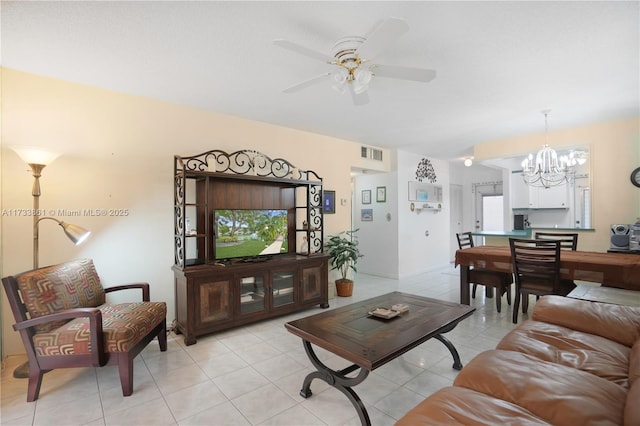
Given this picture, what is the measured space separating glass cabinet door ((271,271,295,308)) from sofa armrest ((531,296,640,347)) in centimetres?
245

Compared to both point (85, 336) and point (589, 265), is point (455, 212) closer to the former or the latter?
point (589, 265)

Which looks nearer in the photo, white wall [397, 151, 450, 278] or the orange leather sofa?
the orange leather sofa

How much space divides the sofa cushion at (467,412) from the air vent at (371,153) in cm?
452

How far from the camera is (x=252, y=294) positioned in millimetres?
3369

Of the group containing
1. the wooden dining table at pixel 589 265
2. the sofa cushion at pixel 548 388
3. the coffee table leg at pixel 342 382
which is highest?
the wooden dining table at pixel 589 265

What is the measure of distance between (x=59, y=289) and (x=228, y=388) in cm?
149

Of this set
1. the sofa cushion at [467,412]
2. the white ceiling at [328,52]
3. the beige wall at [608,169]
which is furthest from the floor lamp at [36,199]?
the beige wall at [608,169]

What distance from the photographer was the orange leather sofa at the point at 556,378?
1157mm

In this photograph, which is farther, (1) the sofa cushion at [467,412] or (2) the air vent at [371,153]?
(2) the air vent at [371,153]

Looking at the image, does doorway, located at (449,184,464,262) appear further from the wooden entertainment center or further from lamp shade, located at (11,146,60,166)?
lamp shade, located at (11,146,60,166)

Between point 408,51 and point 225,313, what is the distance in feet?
9.73

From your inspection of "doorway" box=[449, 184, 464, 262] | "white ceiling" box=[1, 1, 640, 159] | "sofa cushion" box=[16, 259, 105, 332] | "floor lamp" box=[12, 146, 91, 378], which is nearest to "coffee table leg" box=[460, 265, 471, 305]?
"white ceiling" box=[1, 1, 640, 159]

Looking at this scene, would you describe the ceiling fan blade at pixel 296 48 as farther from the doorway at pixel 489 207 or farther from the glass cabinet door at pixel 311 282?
the doorway at pixel 489 207

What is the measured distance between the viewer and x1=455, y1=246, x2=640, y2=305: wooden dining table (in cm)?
272
